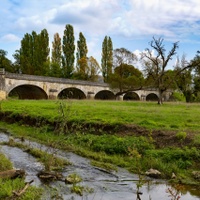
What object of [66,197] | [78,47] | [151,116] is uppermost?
[78,47]

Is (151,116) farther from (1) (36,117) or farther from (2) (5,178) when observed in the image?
(2) (5,178)

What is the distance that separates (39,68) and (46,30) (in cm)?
795

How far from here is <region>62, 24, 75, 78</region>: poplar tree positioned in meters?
61.8

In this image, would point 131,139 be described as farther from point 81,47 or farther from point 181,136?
point 81,47

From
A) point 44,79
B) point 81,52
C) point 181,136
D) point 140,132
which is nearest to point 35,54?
point 81,52

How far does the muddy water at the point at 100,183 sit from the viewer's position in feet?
27.7

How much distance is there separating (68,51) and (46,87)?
13.5 meters

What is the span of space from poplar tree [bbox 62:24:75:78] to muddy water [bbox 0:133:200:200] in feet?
165

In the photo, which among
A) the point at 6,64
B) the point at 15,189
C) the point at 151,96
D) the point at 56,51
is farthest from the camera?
the point at 151,96

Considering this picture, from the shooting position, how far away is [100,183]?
31.5 ft

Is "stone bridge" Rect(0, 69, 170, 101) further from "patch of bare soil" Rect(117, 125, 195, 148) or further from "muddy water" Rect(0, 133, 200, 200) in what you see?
"muddy water" Rect(0, 133, 200, 200)

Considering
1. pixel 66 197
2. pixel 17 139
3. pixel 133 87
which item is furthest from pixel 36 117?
pixel 133 87

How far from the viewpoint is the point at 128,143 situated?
1330cm

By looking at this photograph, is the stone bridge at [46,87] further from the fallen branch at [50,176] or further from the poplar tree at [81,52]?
the fallen branch at [50,176]
